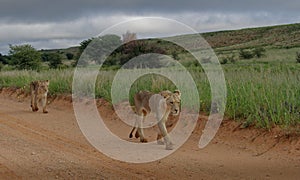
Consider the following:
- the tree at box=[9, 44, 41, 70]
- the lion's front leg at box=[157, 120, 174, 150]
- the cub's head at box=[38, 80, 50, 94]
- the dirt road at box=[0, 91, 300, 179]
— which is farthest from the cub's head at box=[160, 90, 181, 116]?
the tree at box=[9, 44, 41, 70]

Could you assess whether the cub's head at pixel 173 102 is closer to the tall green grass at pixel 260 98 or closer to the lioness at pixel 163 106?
the lioness at pixel 163 106

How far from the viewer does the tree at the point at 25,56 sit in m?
37.2

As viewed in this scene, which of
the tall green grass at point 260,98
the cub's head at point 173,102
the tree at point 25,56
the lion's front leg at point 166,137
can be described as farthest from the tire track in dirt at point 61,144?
the tree at point 25,56

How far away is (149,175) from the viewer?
5.96 m

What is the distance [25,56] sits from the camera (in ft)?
123

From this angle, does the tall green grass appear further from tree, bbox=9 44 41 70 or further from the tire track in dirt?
tree, bbox=9 44 41 70

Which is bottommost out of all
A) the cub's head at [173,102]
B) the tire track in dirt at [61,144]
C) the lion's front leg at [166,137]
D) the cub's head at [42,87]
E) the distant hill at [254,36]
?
the tire track in dirt at [61,144]

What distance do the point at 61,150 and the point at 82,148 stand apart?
1.35 ft

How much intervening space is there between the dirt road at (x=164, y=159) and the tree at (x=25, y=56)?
93.5ft

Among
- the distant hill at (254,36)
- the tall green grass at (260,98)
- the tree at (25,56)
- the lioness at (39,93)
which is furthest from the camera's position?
the distant hill at (254,36)

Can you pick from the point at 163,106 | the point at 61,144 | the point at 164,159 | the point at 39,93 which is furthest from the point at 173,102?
the point at 39,93

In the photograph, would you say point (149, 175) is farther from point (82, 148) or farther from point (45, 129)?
point (45, 129)

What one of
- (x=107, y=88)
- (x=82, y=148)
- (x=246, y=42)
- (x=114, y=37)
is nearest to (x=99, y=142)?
(x=82, y=148)

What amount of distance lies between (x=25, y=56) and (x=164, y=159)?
32.8m
